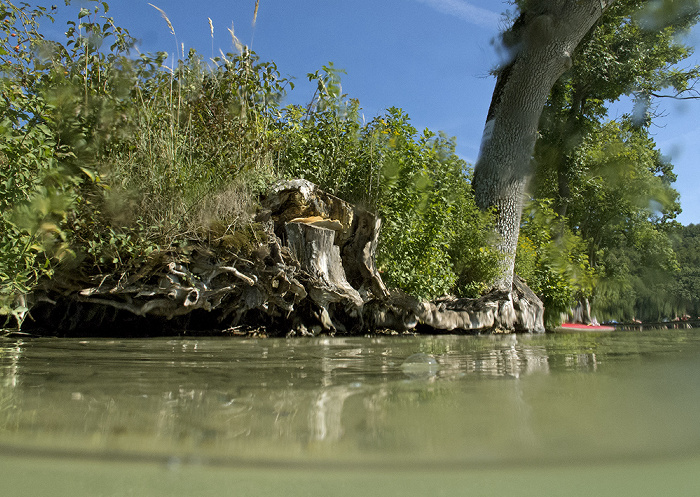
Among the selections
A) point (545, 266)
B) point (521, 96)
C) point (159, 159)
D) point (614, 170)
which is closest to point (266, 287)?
point (159, 159)

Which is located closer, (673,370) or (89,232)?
(673,370)

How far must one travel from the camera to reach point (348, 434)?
3.70 feet

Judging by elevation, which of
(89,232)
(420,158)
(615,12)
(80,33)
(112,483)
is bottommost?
(112,483)

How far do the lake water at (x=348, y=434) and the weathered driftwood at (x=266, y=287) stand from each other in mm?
2856

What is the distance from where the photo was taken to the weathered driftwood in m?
4.89

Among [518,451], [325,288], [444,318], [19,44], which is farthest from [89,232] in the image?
[444,318]

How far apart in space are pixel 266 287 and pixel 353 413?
4.12m

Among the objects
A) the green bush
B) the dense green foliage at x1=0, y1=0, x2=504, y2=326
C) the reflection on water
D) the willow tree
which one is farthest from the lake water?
the green bush

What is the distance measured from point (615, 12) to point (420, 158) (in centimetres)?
1049

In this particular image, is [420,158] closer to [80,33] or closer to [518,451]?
[80,33]

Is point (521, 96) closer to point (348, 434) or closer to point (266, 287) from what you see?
point (266, 287)

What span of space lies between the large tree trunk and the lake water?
803cm

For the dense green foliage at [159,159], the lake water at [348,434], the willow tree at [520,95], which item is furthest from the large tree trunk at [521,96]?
the lake water at [348,434]

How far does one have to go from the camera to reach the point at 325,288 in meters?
5.62
